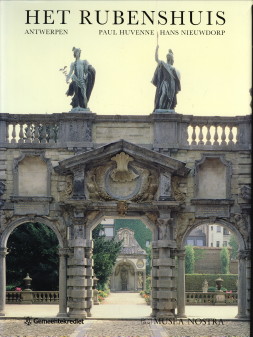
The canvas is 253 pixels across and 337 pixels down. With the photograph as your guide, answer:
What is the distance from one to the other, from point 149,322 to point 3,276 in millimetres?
5423

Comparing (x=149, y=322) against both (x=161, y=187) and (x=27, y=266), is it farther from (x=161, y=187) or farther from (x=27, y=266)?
(x=27, y=266)

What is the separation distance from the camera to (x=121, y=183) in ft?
87.5

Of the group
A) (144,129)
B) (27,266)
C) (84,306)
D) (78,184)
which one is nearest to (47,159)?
(78,184)

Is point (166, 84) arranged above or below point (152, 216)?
above

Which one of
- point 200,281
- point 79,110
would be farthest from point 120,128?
point 200,281

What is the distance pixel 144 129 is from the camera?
27156 mm

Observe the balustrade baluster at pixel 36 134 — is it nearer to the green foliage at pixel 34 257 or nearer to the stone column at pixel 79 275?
the stone column at pixel 79 275

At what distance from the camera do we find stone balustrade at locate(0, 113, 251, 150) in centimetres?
2694

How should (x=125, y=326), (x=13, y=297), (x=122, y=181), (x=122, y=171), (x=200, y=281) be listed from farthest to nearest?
1. (x=200, y=281)
2. (x=13, y=297)
3. (x=122, y=181)
4. (x=122, y=171)
5. (x=125, y=326)

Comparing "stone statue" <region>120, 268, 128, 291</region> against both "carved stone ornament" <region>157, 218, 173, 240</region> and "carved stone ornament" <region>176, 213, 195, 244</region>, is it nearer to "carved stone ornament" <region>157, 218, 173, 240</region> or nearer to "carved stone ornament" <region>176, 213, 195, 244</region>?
"carved stone ornament" <region>176, 213, 195, 244</region>

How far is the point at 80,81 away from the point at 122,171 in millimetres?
3571

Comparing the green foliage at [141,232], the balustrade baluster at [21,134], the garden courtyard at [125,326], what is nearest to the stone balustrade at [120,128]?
the balustrade baluster at [21,134]

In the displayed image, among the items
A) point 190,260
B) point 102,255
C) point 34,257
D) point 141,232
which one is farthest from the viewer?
point 141,232

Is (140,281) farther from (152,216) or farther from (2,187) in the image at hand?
(2,187)
